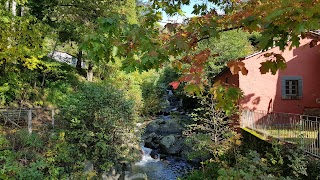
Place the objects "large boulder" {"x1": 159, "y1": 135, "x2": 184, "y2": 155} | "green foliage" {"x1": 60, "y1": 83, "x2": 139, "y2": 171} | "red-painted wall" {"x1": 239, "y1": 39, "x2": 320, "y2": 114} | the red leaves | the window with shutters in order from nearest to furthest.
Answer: the red leaves, "green foliage" {"x1": 60, "y1": 83, "x2": 139, "y2": 171}, "red-painted wall" {"x1": 239, "y1": 39, "x2": 320, "y2": 114}, the window with shutters, "large boulder" {"x1": 159, "y1": 135, "x2": 184, "y2": 155}

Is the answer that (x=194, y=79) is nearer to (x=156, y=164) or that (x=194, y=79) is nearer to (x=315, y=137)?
(x=315, y=137)

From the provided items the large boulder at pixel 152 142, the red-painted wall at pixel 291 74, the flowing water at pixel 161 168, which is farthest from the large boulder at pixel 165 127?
the red-painted wall at pixel 291 74

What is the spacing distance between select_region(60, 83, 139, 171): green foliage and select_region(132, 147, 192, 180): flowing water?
8.26 ft

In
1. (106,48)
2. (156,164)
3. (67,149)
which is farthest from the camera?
(156,164)

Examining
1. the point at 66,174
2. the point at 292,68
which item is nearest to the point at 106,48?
the point at 66,174

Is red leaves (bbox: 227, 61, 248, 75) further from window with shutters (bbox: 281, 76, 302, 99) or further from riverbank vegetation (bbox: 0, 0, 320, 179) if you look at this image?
window with shutters (bbox: 281, 76, 302, 99)

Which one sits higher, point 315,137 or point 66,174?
point 315,137

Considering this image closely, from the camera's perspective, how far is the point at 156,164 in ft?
45.1

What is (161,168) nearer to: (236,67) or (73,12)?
(73,12)

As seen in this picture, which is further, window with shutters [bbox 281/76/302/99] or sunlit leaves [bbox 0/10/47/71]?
window with shutters [bbox 281/76/302/99]

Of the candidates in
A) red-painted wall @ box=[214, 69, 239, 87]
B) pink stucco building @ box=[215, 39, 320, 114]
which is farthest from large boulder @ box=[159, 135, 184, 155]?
pink stucco building @ box=[215, 39, 320, 114]

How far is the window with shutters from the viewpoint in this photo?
1494 centimetres

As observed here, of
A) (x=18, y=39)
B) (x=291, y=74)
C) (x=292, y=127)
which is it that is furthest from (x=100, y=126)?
(x=291, y=74)

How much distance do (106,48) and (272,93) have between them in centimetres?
1401
